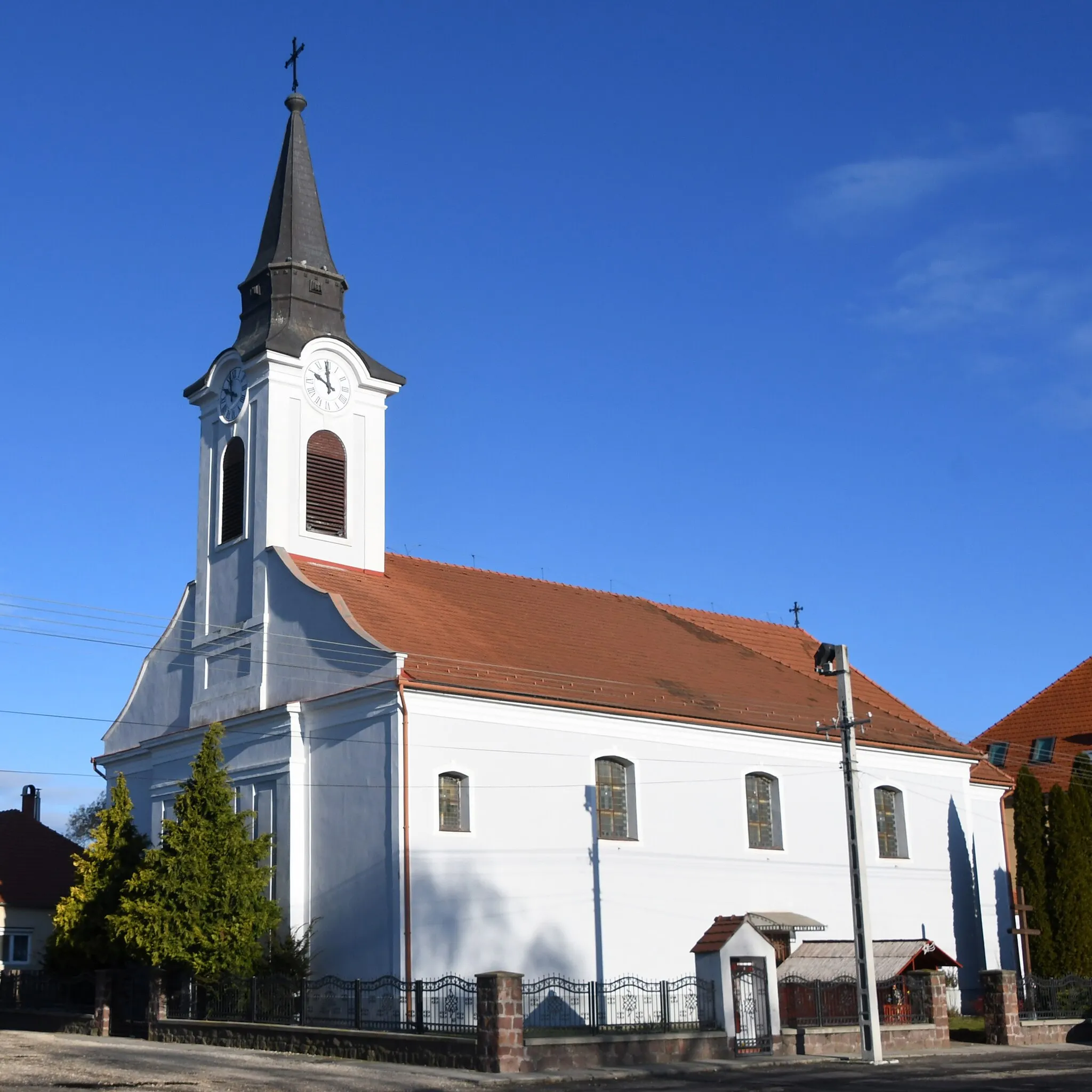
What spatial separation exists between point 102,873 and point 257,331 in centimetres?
1164

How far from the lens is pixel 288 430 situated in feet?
96.7

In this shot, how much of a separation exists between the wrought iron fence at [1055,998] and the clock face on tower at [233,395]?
19824 mm

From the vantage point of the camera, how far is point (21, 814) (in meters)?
40.8

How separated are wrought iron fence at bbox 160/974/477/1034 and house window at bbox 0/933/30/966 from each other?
521 inches

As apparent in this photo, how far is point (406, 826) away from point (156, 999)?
5689mm

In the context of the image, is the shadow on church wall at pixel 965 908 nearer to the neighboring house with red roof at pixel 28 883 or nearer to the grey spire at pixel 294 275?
the grey spire at pixel 294 275

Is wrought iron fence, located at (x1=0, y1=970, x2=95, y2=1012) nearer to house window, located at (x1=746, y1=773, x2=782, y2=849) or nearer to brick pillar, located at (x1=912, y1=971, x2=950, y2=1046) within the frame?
house window, located at (x1=746, y1=773, x2=782, y2=849)

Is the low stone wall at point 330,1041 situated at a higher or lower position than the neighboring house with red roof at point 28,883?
lower

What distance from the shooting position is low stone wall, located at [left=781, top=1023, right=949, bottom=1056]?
23625 mm

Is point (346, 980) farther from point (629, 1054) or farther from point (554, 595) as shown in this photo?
point (554, 595)

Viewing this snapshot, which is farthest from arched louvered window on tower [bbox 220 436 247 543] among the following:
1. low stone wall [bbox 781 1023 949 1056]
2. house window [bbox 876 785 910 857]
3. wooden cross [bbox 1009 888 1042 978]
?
wooden cross [bbox 1009 888 1042 978]

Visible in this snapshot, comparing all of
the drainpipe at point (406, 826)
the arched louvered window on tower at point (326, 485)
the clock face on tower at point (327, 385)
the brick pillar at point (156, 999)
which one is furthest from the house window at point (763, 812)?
the brick pillar at point (156, 999)

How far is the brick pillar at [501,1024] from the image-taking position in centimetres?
1942

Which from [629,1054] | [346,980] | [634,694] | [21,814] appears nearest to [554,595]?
[634,694]
